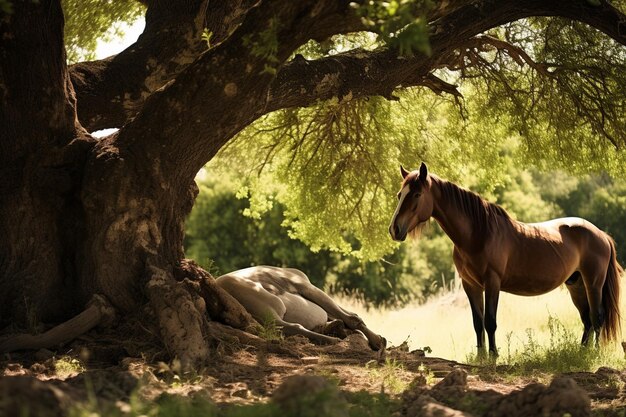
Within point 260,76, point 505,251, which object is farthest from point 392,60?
point 260,76

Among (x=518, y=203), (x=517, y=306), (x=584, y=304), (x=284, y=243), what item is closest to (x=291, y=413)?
Answer: (x=584, y=304)

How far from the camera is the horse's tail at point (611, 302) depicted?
36.0 feet

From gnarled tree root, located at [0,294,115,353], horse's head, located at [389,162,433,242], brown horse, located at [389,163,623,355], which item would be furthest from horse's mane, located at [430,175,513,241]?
gnarled tree root, located at [0,294,115,353]

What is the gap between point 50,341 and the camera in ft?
22.6

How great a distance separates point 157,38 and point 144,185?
86.2 inches

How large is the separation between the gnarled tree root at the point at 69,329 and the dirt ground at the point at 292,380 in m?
0.09

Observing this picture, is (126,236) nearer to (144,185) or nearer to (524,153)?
(144,185)

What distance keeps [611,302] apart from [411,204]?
3.56 meters

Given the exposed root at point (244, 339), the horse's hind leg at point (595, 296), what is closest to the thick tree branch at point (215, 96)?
the exposed root at point (244, 339)

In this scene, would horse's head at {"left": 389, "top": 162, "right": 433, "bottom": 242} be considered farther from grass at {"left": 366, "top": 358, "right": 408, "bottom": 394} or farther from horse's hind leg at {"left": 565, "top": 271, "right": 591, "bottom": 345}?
horse's hind leg at {"left": 565, "top": 271, "right": 591, "bottom": 345}

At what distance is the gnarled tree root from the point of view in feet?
22.4

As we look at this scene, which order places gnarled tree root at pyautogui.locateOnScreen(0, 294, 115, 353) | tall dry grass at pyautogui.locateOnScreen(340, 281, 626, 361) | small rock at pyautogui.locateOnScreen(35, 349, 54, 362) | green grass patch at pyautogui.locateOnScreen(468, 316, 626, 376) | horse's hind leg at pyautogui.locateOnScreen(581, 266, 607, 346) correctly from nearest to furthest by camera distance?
small rock at pyautogui.locateOnScreen(35, 349, 54, 362), gnarled tree root at pyautogui.locateOnScreen(0, 294, 115, 353), green grass patch at pyautogui.locateOnScreen(468, 316, 626, 376), horse's hind leg at pyautogui.locateOnScreen(581, 266, 607, 346), tall dry grass at pyautogui.locateOnScreen(340, 281, 626, 361)

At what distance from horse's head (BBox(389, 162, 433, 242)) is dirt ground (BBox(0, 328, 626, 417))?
4.75 ft

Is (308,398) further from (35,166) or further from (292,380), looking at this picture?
(35,166)
